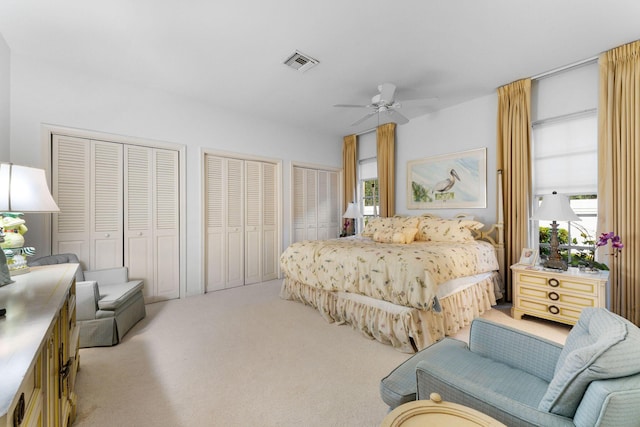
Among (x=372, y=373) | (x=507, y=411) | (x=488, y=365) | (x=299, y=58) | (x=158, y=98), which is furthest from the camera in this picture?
(x=158, y=98)

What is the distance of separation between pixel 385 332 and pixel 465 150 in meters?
3.01

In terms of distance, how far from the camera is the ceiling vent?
9.36ft

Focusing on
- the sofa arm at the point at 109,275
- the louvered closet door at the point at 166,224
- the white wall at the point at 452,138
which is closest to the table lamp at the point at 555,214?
the white wall at the point at 452,138

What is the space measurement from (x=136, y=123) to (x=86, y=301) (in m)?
2.26

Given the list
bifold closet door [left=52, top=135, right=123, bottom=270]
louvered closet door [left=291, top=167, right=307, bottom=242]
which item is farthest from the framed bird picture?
bifold closet door [left=52, top=135, right=123, bottom=270]

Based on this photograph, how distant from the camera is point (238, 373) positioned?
6.75 feet

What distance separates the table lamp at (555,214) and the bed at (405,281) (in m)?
0.61

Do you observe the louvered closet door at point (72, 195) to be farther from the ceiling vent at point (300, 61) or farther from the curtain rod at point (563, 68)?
the curtain rod at point (563, 68)

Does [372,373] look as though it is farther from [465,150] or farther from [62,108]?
[62,108]

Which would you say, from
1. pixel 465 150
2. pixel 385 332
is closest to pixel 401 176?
pixel 465 150

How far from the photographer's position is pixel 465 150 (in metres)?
4.09

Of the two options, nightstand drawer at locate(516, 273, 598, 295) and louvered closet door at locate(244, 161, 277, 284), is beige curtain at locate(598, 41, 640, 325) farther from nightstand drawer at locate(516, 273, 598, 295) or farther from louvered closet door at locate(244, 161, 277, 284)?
louvered closet door at locate(244, 161, 277, 284)

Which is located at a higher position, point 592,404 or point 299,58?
point 299,58

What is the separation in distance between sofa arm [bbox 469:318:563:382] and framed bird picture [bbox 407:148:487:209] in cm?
289
